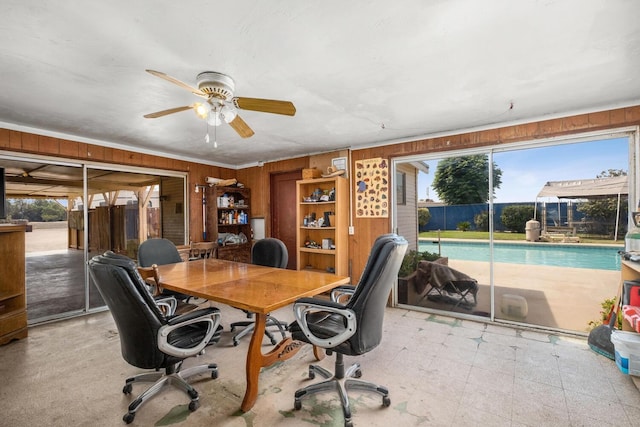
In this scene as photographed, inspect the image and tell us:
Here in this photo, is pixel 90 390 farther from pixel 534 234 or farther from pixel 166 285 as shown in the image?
pixel 534 234

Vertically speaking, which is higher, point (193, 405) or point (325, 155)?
point (325, 155)

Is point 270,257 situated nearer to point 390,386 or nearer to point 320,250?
point 320,250

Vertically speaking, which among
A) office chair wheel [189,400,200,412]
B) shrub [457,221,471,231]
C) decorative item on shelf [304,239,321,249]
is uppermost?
shrub [457,221,471,231]

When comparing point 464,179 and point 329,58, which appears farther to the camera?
point 464,179

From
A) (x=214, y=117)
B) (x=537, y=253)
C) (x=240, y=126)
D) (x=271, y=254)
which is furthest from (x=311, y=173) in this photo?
(x=537, y=253)

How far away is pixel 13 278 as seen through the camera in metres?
3.20

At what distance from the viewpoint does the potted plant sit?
4.20 metres

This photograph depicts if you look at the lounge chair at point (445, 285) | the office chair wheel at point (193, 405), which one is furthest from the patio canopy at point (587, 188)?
the office chair wheel at point (193, 405)

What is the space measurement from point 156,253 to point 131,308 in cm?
196

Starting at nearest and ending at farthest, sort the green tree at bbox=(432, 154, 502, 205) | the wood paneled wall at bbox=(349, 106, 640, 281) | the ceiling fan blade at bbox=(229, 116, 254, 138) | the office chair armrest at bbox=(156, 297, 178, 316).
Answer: the ceiling fan blade at bbox=(229, 116, 254, 138) < the office chair armrest at bbox=(156, 297, 178, 316) < the wood paneled wall at bbox=(349, 106, 640, 281) < the green tree at bbox=(432, 154, 502, 205)

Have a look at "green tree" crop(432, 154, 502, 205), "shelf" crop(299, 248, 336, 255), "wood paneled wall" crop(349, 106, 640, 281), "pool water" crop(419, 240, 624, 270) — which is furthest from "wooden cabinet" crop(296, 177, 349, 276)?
"green tree" crop(432, 154, 502, 205)

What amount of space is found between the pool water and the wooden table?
2177 millimetres

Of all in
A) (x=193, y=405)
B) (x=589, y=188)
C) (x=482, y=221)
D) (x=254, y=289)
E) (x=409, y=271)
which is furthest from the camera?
(x=409, y=271)

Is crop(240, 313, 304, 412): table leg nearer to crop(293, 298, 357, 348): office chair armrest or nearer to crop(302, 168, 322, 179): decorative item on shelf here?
crop(293, 298, 357, 348): office chair armrest
